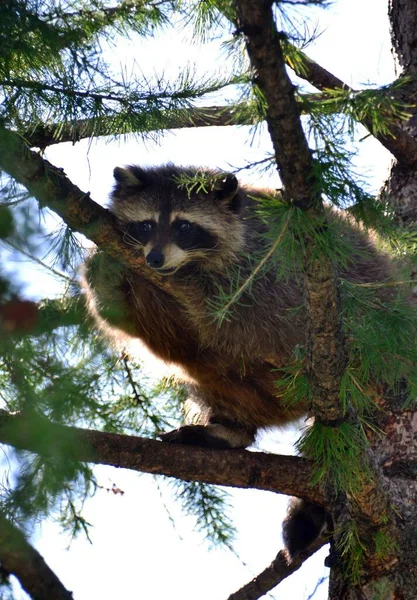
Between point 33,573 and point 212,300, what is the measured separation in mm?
1493

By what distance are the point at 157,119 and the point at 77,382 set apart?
4.46ft

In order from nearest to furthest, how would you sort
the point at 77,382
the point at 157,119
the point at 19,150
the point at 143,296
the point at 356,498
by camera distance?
the point at 77,382 → the point at 19,150 → the point at 157,119 → the point at 356,498 → the point at 143,296

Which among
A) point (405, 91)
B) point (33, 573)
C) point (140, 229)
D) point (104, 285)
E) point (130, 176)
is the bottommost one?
point (33, 573)

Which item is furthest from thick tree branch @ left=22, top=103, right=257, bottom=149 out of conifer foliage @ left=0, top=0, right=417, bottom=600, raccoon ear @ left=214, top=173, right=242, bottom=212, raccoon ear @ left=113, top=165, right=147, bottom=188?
Result: raccoon ear @ left=113, top=165, right=147, bottom=188

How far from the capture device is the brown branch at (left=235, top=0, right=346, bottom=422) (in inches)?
84.4

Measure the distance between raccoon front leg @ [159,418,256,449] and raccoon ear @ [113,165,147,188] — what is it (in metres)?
1.26

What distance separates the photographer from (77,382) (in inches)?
82.0

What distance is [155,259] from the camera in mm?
3662

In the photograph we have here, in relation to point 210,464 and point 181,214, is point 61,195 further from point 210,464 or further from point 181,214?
point 210,464

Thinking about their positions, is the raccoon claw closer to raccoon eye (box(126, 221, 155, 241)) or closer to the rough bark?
raccoon eye (box(126, 221, 155, 241))

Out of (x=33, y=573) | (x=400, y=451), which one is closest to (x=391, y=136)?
(x=400, y=451)

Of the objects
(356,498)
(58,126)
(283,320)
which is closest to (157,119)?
(58,126)

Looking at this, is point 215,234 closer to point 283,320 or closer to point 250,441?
point 283,320

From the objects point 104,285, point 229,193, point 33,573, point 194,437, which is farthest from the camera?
point 229,193
